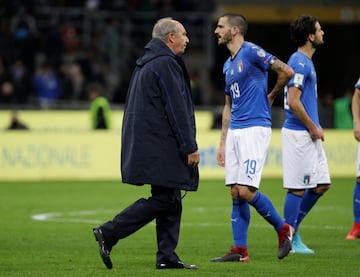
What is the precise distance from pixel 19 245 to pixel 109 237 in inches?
101

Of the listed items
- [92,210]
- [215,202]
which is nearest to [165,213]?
[92,210]

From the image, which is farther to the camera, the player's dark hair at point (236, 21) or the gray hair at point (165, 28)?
the player's dark hair at point (236, 21)

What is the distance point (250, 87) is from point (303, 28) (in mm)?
1390

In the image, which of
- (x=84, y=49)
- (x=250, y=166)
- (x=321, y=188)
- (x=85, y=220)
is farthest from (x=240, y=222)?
(x=84, y=49)

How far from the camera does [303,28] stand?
39.4 feet

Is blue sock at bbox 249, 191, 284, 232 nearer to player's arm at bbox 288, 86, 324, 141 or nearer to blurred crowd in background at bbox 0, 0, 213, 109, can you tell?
player's arm at bbox 288, 86, 324, 141

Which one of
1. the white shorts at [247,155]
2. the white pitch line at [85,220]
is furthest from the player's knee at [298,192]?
the white pitch line at [85,220]

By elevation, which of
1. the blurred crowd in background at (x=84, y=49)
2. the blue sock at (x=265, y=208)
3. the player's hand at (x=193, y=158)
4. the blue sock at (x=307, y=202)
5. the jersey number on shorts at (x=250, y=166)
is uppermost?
the player's hand at (x=193, y=158)

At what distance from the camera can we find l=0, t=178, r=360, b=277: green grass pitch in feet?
33.7

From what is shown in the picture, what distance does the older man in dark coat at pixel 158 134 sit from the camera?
9914 millimetres

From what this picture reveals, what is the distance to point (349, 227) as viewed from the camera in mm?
14688

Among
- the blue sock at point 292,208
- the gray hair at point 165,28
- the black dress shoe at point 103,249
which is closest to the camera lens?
the black dress shoe at point 103,249

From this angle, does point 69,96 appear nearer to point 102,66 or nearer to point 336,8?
point 102,66

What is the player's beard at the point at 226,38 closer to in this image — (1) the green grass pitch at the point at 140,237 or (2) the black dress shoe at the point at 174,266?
(1) the green grass pitch at the point at 140,237
